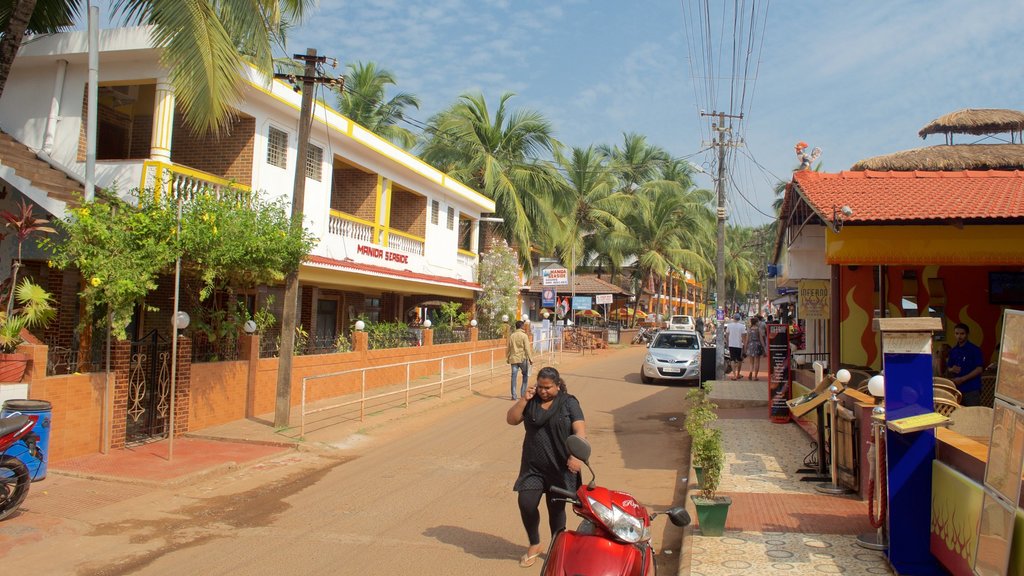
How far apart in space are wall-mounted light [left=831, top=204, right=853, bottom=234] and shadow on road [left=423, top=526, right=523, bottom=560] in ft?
16.1

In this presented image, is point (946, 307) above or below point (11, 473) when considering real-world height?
above

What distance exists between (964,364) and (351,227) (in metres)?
13.8

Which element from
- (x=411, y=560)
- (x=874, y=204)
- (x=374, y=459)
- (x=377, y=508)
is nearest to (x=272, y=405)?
(x=374, y=459)

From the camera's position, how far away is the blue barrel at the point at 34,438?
7.73 m

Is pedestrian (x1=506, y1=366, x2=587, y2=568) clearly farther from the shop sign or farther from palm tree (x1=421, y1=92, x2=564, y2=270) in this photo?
palm tree (x1=421, y1=92, x2=564, y2=270)

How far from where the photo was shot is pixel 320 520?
734 centimetres

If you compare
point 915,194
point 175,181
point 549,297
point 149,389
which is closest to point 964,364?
point 915,194

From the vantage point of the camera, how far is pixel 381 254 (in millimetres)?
20344

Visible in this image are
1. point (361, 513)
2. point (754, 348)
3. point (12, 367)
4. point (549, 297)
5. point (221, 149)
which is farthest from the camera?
point (549, 297)

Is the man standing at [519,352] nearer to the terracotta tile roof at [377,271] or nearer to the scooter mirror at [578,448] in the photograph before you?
the terracotta tile roof at [377,271]

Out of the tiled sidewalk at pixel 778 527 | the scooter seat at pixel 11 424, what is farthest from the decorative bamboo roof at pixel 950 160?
the scooter seat at pixel 11 424

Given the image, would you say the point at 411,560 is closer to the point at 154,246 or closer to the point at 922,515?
the point at 922,515

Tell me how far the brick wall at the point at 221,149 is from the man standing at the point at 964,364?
12.7 meters

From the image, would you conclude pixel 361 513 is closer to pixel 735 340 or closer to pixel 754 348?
pixel 735 340
